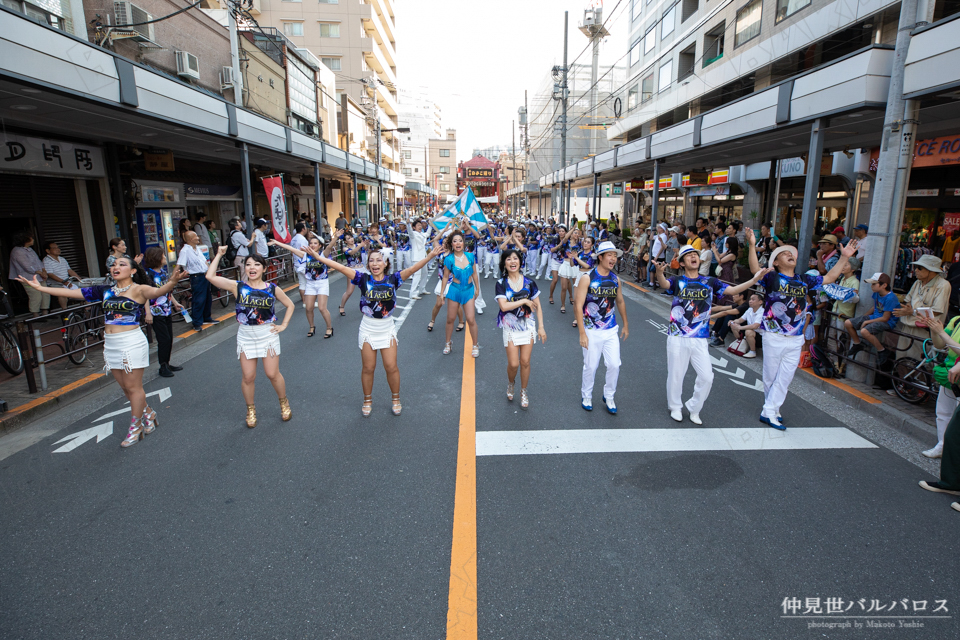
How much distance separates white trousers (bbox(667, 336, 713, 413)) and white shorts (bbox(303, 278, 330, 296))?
5692 millimetres

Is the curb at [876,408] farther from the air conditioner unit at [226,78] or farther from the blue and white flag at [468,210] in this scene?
the air conditioner unit at [226,78]

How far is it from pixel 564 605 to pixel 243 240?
41.7 feet

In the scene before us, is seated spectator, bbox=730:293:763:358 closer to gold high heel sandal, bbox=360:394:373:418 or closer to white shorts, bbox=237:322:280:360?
gold high heel sandal, bbox=360:394:373:418

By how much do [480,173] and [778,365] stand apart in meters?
73.0

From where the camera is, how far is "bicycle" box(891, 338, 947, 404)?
199 inches

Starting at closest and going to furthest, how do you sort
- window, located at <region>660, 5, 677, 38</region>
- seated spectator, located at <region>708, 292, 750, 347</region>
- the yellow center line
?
the yellow center line
seated spectator, located at <region>708, 292, 750, 347</region>
window, located at <region>660, 5, 677, 38</region>

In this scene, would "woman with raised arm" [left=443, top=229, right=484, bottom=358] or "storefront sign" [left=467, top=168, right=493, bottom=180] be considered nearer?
"woman with raised arm" [left=443, top=229, right=484, bottom=358]

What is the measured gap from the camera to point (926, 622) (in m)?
2.66

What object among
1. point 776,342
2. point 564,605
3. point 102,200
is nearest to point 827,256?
point 776,342

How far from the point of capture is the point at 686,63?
86.0ft

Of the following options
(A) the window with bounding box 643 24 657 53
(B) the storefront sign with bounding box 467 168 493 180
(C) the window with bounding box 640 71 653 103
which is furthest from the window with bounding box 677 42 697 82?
(B) the storefront sign with bounding box 467 168 493 180

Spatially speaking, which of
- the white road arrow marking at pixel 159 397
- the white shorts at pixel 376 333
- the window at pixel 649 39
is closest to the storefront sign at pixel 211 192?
the white road arrow marking at pixel 159 397

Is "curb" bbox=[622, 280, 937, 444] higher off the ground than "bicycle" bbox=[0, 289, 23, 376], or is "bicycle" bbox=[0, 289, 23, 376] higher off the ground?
"bicycle" bbox=[0, 289, 23, 376]

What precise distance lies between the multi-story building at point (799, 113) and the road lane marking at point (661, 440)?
8.52 feet
